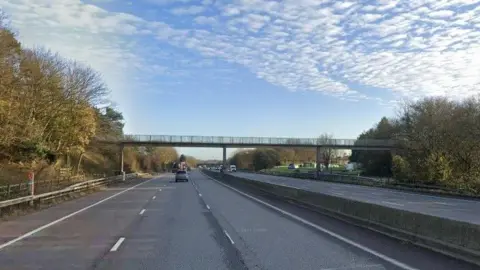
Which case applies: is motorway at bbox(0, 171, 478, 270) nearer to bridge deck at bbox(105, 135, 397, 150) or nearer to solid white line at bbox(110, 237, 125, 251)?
solid white line at bbox(110, 237, 125, 251)

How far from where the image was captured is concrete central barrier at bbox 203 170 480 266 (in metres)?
10.2

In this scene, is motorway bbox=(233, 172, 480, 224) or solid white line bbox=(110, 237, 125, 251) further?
motorway bbox=(233, 172, 480, 224)

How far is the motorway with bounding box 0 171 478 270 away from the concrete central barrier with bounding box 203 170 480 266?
36 cm

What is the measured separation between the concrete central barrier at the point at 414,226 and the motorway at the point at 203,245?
1.19ft

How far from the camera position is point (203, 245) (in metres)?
12.3

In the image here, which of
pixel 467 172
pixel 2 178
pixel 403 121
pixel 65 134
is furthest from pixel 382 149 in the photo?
pixel 2 178

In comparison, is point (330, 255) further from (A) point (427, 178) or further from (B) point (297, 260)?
(A) point (427, 178)

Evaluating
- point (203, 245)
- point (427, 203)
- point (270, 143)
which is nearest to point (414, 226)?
point (203, 245)

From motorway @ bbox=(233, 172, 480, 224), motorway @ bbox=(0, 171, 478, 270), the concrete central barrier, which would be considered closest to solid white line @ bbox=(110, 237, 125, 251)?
motorway @ bbox=(0, 171, 478, 270)

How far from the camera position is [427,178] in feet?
157

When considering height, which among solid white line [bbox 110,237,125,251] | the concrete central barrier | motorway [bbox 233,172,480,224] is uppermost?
the concrete central barrier

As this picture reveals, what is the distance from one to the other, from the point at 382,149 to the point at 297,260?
9867cm

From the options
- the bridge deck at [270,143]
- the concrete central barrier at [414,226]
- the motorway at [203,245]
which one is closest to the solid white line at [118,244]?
the motorway at [203,245]

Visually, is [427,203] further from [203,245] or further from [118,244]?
[118,244]
